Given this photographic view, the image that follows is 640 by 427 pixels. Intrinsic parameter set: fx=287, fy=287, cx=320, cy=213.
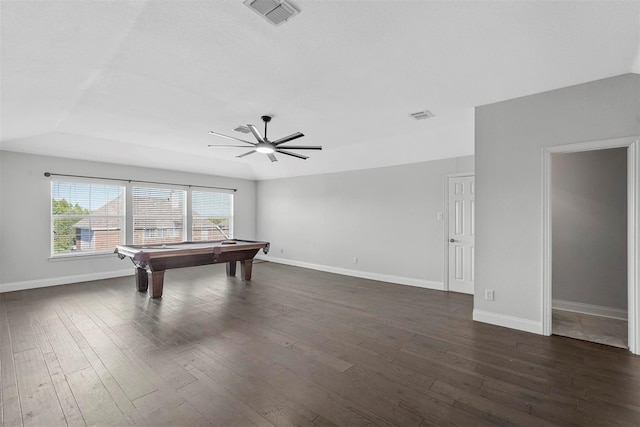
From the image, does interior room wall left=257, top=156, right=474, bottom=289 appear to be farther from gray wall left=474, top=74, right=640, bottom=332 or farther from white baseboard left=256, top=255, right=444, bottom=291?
gray wall left=474, top=74, right=640, bottom=332

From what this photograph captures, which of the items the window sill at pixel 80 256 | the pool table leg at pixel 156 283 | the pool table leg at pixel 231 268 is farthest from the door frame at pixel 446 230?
the window sill at pixel 80 256

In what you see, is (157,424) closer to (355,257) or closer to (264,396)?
(264,396)

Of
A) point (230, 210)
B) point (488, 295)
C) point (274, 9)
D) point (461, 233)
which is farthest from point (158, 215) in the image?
point (488, 295)

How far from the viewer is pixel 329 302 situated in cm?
434

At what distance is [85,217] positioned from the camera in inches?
223

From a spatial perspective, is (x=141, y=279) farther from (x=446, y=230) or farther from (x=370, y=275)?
(x=446, y=230)

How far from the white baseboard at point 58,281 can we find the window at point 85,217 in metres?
0.46

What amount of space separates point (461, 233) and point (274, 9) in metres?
4.41

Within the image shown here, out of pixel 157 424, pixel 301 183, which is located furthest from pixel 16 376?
pixel 301 183

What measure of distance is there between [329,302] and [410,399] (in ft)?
7.82

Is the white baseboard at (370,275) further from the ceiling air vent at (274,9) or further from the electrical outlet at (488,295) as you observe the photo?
the ceiling air vent at (274,9)

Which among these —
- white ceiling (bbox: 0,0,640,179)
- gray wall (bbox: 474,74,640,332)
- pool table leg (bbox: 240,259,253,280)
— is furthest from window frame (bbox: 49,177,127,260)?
gray wall (bbox: 474,74,640,332)

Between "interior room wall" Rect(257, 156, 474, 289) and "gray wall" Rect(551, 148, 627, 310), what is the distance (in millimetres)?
1332

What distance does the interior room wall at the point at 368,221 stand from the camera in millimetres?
5188
